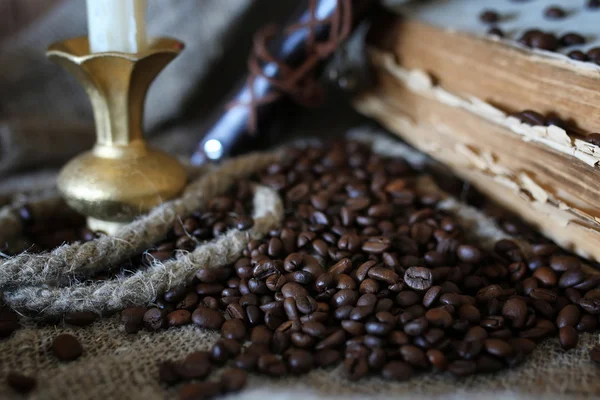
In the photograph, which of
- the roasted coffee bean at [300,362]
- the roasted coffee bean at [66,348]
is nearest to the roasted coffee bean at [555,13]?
the roasted coffee bean at [300,362]

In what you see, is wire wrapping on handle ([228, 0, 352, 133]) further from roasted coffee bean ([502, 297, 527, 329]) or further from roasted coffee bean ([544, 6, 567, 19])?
roasted coffee bean ([502, 297, 527, 329])

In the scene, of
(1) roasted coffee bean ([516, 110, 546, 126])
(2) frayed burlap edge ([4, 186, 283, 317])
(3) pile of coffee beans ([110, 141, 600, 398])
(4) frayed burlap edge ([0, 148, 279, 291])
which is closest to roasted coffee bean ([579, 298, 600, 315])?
(3) pile of coffee beans ([110, 141, 600, 398])

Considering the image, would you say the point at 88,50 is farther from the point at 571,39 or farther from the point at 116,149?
the point at 571,39

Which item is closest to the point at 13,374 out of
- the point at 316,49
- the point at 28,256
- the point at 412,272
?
the point at 28,256

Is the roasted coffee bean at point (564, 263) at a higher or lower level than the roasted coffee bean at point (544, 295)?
higher

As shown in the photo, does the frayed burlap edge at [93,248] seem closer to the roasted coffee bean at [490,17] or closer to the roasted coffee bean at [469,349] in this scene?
the roasted coffee bean at [469,349]

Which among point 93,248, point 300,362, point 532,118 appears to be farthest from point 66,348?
point 532,118
